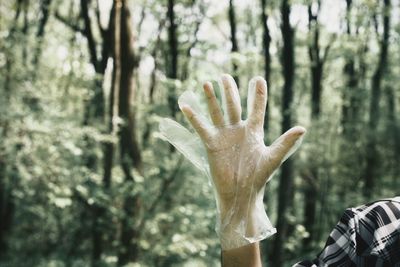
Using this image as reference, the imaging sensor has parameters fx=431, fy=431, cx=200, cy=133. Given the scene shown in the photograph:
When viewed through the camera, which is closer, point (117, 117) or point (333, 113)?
point (117, 117)

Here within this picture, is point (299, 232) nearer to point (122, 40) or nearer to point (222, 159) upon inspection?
point (122, 40)

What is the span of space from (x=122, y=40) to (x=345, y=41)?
616 cm

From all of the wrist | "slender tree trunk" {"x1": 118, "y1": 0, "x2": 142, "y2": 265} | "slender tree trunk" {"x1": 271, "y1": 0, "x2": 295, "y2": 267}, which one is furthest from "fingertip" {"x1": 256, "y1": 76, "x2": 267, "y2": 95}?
"slender tree trunk" {"x1": 271, "y1": 0, "x2": 295, "y2": 267}

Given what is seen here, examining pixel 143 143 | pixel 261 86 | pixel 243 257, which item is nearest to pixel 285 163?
pixel 143 143

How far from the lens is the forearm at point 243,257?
5.01ft

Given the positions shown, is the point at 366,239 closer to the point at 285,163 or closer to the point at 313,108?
the point at 285,163

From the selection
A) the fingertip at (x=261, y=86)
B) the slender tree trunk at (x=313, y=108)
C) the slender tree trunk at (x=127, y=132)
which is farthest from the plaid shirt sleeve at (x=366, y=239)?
the slender tree trunk at (x=313, y=108)

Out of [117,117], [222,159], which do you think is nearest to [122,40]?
[117,117]

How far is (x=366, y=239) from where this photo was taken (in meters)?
1.58

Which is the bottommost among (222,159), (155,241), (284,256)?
(284,256)

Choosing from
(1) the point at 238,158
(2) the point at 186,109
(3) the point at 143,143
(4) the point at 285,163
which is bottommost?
(4) the point at 285,163

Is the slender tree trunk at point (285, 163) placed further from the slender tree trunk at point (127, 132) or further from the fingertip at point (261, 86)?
the fingertip at point (261, 86)

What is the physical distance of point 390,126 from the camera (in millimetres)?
11539

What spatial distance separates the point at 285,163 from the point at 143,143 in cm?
349
